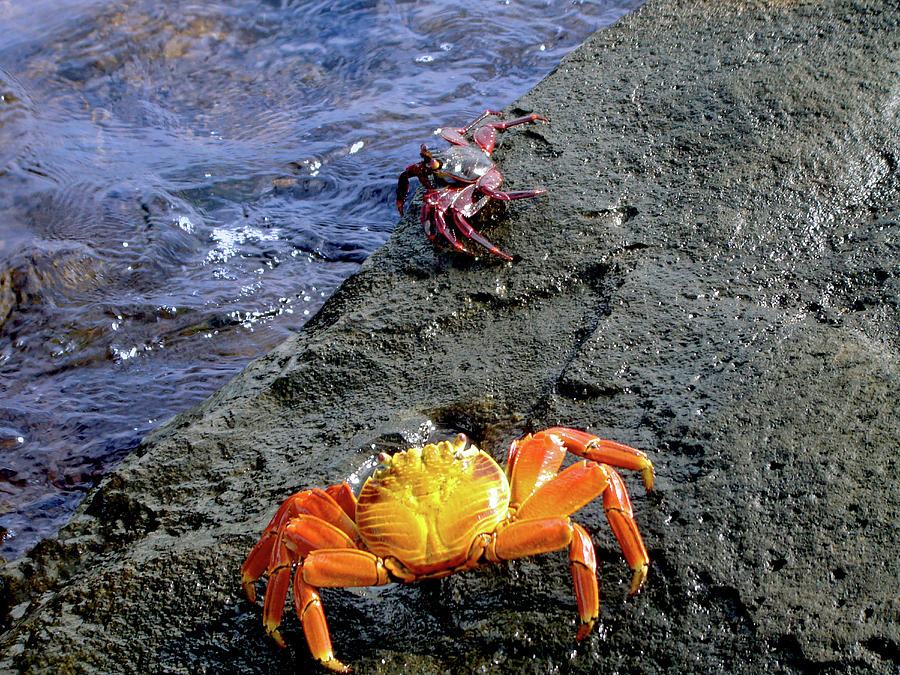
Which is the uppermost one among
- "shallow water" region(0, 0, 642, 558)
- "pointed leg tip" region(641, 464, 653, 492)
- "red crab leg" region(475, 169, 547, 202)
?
"red crab leg" region(475, 169, 547, 202)

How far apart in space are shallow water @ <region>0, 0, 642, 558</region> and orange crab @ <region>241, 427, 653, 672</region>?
97.4 inches

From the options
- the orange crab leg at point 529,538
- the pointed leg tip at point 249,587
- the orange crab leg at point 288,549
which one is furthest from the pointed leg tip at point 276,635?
the orange crab leg at point 529,538

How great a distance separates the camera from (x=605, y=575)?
2611 millimetres

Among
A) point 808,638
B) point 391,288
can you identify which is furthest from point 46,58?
point 808,638

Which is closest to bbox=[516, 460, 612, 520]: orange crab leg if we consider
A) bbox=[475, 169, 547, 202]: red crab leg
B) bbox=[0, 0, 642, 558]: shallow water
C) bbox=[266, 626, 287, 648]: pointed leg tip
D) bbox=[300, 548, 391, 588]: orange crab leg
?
bbox=[300, 548, 391, 588]: orange crab leg

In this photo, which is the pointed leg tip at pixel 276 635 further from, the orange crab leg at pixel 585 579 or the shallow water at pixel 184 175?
the shallow water at pixel 184 175

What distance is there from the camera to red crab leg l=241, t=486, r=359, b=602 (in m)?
2.71

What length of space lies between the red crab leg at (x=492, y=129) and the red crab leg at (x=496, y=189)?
0.48m

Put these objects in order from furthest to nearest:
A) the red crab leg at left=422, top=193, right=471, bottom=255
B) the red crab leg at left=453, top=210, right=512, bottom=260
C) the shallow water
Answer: the shallow water, the red crab leg at left=422, top=193, right=471, bottom=255, the red crab leg at left=453, top=210, right=512, bottom=260

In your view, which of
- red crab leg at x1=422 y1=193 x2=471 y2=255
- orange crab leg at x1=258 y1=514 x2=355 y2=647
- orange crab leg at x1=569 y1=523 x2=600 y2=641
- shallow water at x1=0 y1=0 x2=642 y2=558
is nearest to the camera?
orange crab leg at x1=569 y1=523 x2=600 y2=641

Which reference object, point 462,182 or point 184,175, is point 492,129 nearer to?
point 462,182

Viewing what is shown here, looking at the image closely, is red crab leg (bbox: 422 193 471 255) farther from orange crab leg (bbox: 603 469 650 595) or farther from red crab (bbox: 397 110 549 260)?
orange crab leg (bbox: 603 469 650 595)

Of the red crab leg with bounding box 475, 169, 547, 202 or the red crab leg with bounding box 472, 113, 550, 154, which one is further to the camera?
the red crab leg with bounding box 472, 113, 550, 154

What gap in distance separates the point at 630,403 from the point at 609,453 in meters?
0.66
